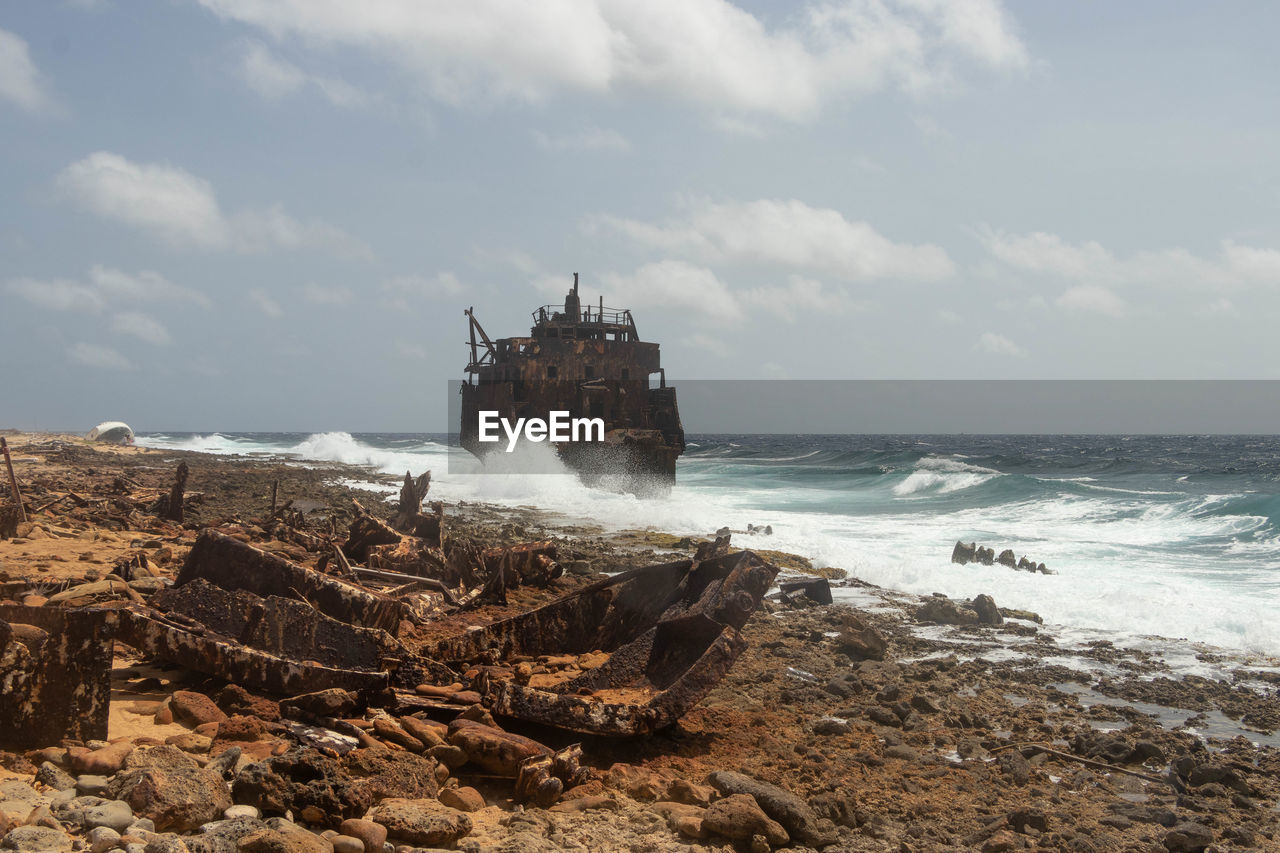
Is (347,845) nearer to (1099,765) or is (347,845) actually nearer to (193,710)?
(193,710)

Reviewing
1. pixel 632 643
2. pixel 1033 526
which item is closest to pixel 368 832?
pixel 632 643

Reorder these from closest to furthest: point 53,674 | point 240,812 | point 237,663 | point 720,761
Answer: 1. point 240,812
2. point 53,674
3. point 237,663
4. point 720,761

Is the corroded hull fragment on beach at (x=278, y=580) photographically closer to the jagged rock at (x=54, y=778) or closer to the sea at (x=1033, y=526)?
the jagged rock at (x=54, y=778)

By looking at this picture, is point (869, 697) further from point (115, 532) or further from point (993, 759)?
point (115, 532)

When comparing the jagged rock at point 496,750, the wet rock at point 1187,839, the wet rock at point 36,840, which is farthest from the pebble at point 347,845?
the wet rock at point 1187,839

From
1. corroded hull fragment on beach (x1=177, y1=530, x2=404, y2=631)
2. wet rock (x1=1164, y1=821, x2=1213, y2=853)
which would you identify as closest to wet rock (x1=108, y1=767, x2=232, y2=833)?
corroded hull fragment on beach (x1=177, y1=530, x2=404, y2=631)

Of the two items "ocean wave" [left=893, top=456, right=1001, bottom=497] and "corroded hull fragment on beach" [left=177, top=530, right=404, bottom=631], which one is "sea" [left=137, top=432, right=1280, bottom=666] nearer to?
"ocean wave" [left=893, top=456, right=1001, bottom=497]
